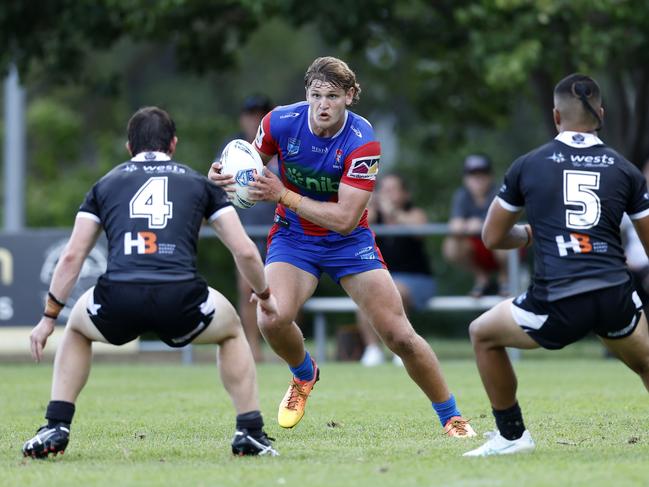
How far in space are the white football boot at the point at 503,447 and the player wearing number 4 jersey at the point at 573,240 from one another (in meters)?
0.32

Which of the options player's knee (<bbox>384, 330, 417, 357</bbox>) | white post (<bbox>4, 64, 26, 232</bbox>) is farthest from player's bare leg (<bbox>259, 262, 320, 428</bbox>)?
white post (<bbox>4, 64, 26, 232</bbox>)

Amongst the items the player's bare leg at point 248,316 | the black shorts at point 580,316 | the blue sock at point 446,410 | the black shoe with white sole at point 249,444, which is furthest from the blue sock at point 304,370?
the player's bare leg at point 248,316

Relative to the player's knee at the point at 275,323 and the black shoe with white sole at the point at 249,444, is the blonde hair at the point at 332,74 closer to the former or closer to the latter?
the player's knee at the point at 275,323

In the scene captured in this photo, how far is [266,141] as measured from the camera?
26.4 feet

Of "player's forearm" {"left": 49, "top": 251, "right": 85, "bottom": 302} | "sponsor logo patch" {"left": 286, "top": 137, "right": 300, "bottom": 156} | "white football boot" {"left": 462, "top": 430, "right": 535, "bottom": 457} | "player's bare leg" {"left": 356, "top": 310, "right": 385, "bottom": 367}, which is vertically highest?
"sponsor logo patch" {"left": 286, "top": 137, "right": 300, "bottom": 156}

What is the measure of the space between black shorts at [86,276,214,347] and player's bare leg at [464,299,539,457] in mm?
1355

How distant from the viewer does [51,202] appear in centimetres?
2086

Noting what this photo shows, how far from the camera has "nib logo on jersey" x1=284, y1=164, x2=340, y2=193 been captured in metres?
7.98

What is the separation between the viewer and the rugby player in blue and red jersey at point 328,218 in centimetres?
773

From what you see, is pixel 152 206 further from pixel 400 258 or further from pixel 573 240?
pixel 400 258

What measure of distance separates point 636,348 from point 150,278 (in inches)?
94.7

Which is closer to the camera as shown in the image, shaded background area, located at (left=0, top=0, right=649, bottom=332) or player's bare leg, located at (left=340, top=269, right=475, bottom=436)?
player's bare leg, located at (left=340, top=269, right=475, bottom=436)

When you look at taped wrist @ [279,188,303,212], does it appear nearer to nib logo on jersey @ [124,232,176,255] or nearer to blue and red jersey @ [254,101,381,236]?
blue and red jersey @ [254,101,381,236]

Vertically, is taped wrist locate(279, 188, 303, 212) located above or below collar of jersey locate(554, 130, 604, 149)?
below
